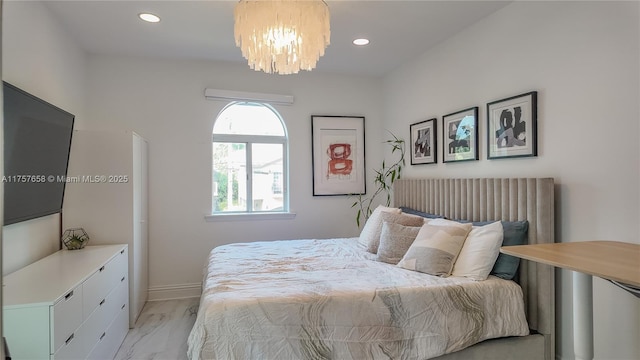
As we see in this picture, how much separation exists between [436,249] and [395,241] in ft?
1.27

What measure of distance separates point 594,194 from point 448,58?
179cm

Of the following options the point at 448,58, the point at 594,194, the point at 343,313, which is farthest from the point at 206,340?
the point at 448,58

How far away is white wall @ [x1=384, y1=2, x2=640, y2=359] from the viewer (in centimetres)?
187

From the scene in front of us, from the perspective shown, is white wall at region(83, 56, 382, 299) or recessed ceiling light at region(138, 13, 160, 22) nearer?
recessed ceiling light at region(138, 13, 160, 22)

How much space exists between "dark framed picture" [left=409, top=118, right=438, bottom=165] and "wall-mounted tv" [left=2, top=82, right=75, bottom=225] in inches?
125

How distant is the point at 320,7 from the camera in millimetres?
2035

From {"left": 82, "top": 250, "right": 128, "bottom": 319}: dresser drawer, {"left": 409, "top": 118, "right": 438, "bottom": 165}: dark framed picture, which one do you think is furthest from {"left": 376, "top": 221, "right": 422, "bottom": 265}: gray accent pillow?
{"left": 82, "top": 250, "right": 128, "bottom": 319}: dresser drawer

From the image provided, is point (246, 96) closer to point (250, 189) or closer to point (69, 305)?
point (250, 189)

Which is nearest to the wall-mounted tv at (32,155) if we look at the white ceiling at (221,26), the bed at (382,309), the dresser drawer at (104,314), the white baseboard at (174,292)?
the dresser drawer at (104,314)

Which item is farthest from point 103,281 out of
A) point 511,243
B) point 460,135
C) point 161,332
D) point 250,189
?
point 460,135

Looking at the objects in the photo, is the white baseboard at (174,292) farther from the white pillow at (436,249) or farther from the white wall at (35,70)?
the white pillow at (436,249)

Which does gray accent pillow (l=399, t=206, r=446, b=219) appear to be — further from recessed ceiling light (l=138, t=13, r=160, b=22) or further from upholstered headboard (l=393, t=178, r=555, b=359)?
recessed ceiling light (l=138, t=13, r=160, b=22)

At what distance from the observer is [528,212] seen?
228 centimetres

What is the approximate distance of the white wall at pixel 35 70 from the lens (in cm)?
208
